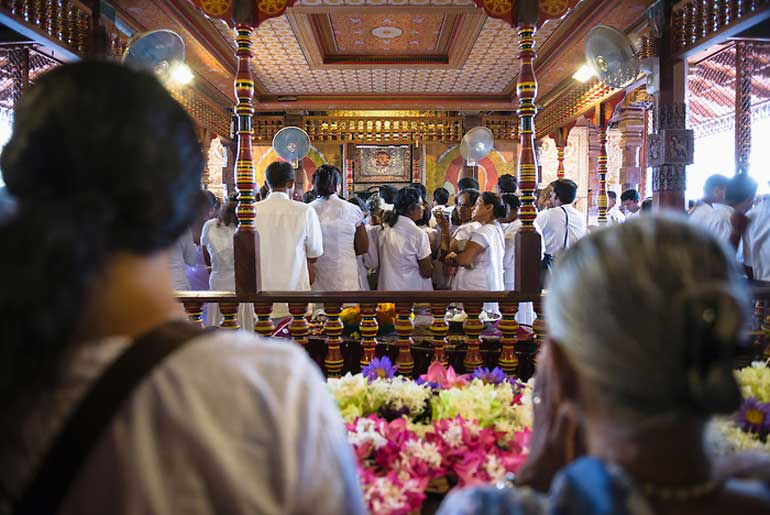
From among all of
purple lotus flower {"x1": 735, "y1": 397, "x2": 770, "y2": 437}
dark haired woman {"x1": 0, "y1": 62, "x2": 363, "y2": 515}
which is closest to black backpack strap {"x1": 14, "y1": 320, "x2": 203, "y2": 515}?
dark haired woman {"x1": 0, "y1": 62, "x2": 363, "y2": 515}

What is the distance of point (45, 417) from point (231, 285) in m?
3.60

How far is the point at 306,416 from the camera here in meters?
0.65

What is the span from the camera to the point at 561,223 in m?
4.87

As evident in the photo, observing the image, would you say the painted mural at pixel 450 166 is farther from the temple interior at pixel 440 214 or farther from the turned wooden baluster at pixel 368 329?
the turned wooden baluster at pixel 368 329

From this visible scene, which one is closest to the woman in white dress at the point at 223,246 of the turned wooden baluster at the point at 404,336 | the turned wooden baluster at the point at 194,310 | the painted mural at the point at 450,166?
the turned wooden baluster at the point at 194,310

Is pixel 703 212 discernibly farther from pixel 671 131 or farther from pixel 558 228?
pixel 558 228

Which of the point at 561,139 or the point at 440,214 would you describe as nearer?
the point at 440,214

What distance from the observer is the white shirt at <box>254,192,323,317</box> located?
389 cm

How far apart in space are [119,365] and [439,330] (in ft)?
8.48

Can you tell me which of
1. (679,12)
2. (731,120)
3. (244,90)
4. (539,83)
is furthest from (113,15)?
(731,120)

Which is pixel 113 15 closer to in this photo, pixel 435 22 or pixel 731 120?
pixel 435 22

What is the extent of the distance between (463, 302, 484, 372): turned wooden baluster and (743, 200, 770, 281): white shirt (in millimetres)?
2772

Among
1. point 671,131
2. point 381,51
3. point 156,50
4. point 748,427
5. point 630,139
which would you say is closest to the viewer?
point 748,427

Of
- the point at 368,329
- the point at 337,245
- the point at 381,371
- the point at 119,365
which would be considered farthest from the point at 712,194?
the point at 119,365
